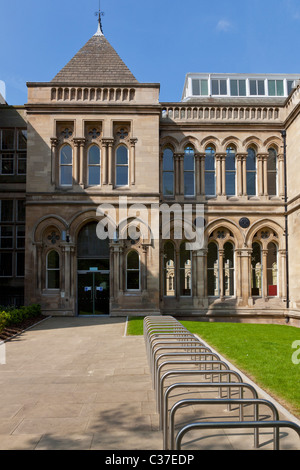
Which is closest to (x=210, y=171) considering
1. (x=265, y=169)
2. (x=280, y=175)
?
(x=265, y=169)

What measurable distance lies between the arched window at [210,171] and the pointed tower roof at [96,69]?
581 centimetres

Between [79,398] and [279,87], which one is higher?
[279,87]

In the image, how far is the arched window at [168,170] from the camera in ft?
74.8

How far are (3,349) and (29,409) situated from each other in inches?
232

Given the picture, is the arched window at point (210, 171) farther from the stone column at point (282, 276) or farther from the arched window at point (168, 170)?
the stone column at point (282, 276)

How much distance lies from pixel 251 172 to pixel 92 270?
10.9 m

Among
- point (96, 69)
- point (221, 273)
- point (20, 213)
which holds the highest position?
point (96, 69)

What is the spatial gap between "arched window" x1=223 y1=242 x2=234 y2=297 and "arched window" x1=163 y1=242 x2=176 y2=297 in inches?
117

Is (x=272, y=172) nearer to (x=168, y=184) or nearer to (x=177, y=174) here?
(x=177, y=174)

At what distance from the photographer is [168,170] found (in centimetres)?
2283

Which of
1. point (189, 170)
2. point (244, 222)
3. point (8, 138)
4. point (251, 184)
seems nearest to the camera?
point (244, 222)

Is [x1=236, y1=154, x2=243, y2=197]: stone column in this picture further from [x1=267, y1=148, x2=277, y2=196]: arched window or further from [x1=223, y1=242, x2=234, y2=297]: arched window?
[x1=223, y1=242, x2=234, y2=297]: arched window
